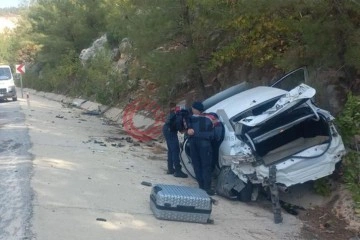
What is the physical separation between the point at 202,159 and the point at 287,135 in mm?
1588

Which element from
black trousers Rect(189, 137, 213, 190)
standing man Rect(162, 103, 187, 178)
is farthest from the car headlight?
standing man Rect(162, 103, 187, 178)

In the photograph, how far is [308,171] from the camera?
9023 millimetres

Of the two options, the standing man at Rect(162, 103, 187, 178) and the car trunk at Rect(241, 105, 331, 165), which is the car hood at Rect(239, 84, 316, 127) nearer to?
the car trunk at Rect(241, 105, 331, 165)

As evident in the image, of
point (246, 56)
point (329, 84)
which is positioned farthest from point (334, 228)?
point (246, 56)

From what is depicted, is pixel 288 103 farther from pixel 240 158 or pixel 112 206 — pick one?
pixel 112 206

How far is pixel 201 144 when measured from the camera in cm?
962

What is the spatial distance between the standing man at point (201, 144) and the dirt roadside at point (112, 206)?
459mm

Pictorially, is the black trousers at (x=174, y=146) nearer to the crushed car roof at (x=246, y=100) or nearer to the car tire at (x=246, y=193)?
the crushed car roof at (x=246, y=100)

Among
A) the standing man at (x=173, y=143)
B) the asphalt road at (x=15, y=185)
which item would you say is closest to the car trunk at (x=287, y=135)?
the standing man at (x=173, y=143)

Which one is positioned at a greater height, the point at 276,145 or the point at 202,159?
the point at 276,145

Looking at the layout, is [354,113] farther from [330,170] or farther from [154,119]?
[154,119]

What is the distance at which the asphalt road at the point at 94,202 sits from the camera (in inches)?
285

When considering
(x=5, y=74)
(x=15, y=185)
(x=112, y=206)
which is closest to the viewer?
(x=112, y=206)

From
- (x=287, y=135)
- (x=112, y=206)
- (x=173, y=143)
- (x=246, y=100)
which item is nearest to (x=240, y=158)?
(x=287, y=135)
